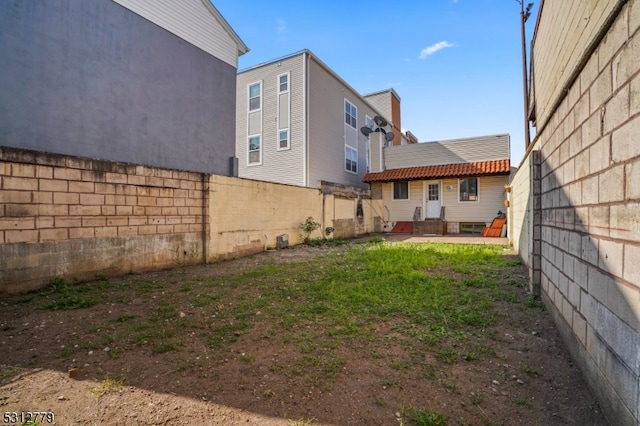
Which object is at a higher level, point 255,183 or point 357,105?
point 357,105

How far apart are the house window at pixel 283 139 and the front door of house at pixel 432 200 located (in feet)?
25.9

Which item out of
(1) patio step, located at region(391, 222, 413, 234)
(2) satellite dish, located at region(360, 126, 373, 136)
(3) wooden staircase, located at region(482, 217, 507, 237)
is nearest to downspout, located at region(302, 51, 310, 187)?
(2) satellite dish, located at region(360, 126, 373, 136)

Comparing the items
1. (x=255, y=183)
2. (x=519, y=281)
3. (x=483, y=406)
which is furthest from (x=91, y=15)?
(x=519, y=281)

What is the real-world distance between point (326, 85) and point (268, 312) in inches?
554

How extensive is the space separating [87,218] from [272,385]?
5101 millimetres

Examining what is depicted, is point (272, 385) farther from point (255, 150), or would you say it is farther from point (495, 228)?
point (255, 150)

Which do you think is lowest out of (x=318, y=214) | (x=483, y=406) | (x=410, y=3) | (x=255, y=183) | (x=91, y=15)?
(x=483, y=406)

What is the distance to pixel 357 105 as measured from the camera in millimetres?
18688

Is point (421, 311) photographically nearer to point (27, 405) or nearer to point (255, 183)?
point (27, 405)

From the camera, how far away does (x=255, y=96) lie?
16000mm

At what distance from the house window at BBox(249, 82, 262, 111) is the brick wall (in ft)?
31.3

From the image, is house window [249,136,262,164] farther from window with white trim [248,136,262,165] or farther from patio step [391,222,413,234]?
patio step [391,222,413,234]

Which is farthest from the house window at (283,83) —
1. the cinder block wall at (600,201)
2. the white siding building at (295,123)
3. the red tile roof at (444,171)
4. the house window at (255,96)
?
the cinder block wall at (600,201)

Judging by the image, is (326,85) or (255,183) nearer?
(255,183)
